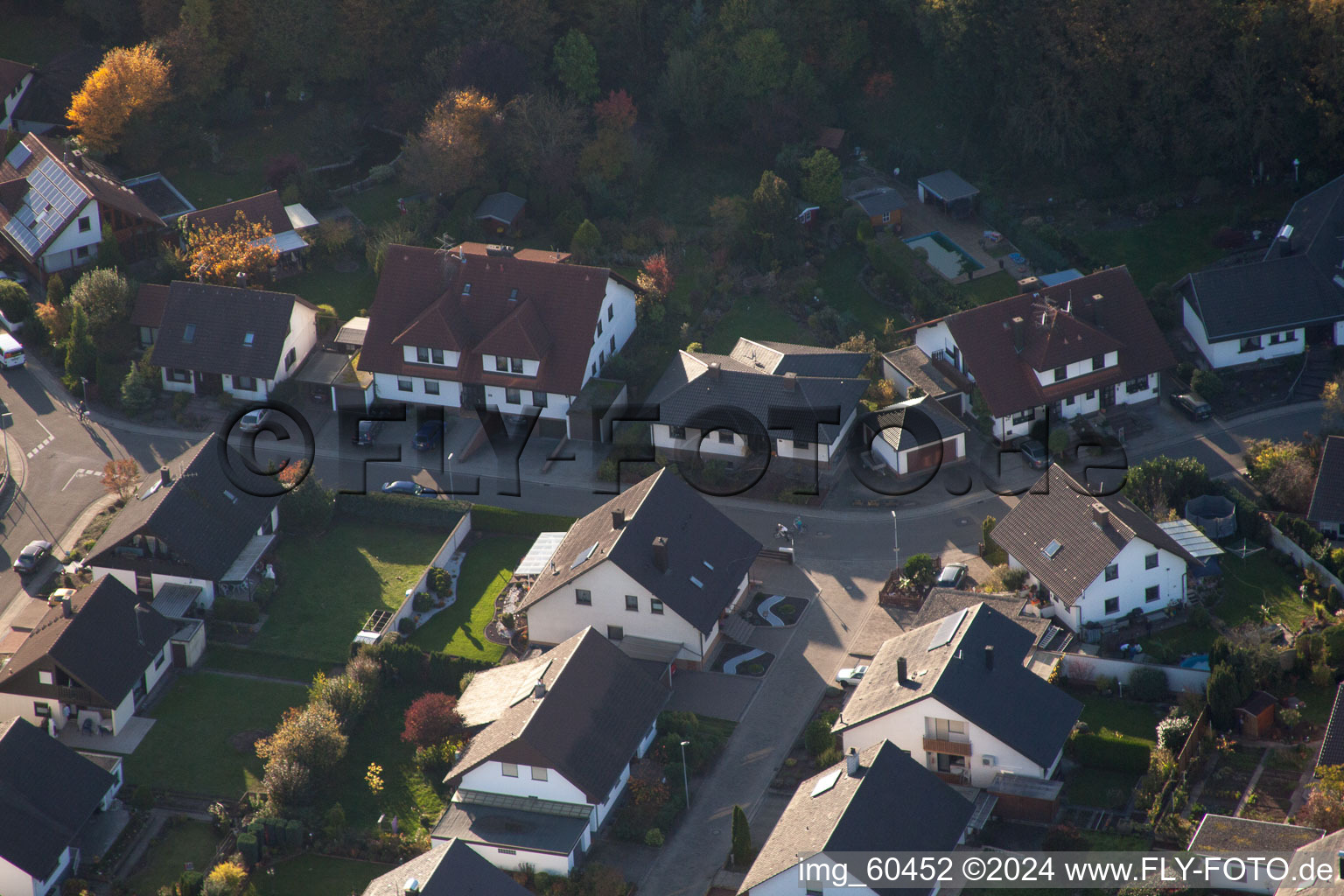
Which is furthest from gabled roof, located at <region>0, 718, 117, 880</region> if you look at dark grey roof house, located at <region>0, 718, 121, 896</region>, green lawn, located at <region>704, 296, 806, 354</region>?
green lawn, located at <region>704, 296, 806, 354</region>

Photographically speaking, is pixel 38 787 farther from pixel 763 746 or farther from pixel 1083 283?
pixel 1083 283

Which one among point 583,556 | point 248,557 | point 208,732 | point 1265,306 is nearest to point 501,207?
point 248,557

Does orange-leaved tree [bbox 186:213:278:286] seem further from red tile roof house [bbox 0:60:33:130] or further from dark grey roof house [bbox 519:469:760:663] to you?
dark grey roof house [bbox 519:469:760:663]

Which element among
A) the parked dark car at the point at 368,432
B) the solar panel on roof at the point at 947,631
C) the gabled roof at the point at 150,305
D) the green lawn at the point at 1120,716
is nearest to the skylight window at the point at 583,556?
the solar panel on roof at the point at 947,631

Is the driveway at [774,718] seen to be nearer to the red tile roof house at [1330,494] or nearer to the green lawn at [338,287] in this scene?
the red tile roof house at [1330,494]

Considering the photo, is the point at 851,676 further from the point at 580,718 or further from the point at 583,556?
the point at 583,556
